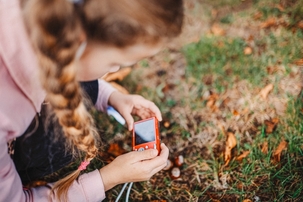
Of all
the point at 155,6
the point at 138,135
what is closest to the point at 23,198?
the point at 138,135

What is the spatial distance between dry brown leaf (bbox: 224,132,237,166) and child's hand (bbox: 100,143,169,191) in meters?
0.51

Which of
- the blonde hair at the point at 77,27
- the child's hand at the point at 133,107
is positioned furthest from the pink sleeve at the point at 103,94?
the blonde hair at the point at 77,27

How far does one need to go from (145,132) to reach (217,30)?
1346 millimetres

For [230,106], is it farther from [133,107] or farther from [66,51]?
[66,51]

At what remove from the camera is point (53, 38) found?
3.34 ft

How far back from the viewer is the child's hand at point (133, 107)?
1.79 metres

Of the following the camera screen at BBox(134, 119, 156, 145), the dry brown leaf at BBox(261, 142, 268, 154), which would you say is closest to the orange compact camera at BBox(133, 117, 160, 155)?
the camera screen at BBox(134, 119, 156, 145)

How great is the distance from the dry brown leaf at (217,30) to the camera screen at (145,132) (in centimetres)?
123

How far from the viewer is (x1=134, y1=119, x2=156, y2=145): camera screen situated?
160cm

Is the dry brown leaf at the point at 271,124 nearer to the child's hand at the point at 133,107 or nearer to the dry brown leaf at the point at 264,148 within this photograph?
the dry brown leaf at the point at 264,148

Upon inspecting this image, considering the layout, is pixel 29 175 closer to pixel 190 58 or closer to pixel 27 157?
pixel 27 157

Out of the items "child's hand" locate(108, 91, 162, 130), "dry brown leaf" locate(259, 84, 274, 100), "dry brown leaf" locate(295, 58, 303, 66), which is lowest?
"dry brown leaf" locate(259, 84, 274, 100)

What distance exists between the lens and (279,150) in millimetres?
1862

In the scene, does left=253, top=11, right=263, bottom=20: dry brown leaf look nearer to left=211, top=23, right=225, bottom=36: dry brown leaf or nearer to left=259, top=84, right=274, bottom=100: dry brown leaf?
left=211, top=23, right=225, bottom=36: dry brown leaf
